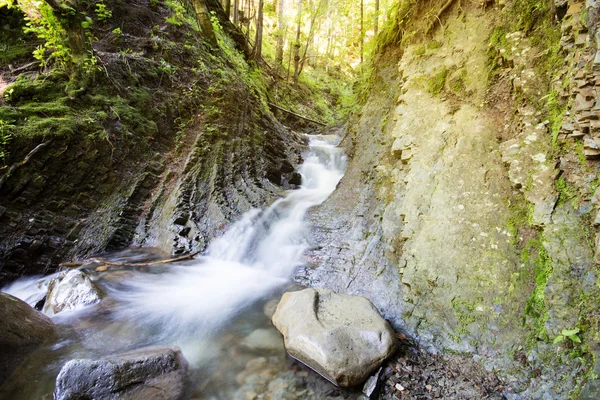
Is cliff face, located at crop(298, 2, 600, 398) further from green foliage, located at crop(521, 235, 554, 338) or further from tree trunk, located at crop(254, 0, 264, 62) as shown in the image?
tree trunk, located at crop(254, 0, 264, 62)

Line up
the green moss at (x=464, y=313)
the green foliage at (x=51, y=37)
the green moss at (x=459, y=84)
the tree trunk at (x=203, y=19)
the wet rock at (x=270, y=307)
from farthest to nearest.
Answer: the tree trunk at (x=203, y=19)
the green foliage at (x=51, y=37)
the green moss at (x=459, y=84)
the wet rock at (x=270, y=307)
the green moss at (x=464, y=313)

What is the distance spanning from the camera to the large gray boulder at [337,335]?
2.81 metres

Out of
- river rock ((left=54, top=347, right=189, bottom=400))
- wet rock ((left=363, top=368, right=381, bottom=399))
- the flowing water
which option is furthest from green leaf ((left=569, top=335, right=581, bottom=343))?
river rock ((left=54, top=347, right=189, bottom=400))

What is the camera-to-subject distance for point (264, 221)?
6453 mm

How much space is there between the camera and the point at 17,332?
9.95ft

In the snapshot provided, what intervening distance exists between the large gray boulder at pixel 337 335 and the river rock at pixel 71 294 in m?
2.68

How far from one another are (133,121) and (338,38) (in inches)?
942

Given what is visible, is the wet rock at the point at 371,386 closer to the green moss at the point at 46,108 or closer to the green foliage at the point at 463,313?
the green foliage at the point at 463,313

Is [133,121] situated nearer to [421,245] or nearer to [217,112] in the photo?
[217,112]

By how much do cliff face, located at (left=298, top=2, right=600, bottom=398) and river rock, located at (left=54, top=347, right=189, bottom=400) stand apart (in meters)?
2.57

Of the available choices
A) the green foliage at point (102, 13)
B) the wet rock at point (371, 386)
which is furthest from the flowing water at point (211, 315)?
the green foliage at point (102, 13)

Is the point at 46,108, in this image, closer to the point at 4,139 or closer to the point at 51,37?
the point at 4,139

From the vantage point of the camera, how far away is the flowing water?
288cm

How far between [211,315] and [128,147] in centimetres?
477
